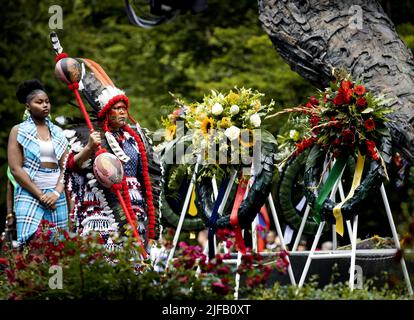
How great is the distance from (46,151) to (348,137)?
9.06ft

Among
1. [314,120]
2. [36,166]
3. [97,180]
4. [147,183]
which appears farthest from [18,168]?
[314,120]

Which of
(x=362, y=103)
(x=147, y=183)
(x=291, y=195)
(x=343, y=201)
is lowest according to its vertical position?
(x=343, y=201)

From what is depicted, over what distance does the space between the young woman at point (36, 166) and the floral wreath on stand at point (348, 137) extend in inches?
89.1

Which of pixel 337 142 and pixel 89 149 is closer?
pixel 89 149

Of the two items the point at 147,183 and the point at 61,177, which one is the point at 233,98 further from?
the point at 61,177

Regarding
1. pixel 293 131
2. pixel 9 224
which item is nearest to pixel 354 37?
pixel 293 131

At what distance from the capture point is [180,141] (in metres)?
11.4

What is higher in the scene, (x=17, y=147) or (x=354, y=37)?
(x=354, y=37)

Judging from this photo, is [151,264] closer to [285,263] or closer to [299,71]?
[285,263]

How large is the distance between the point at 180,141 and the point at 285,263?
14.2ft

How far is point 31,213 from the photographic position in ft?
33.9

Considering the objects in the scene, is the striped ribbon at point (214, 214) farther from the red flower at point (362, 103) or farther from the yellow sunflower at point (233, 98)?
the red flower at point (362, 103)
